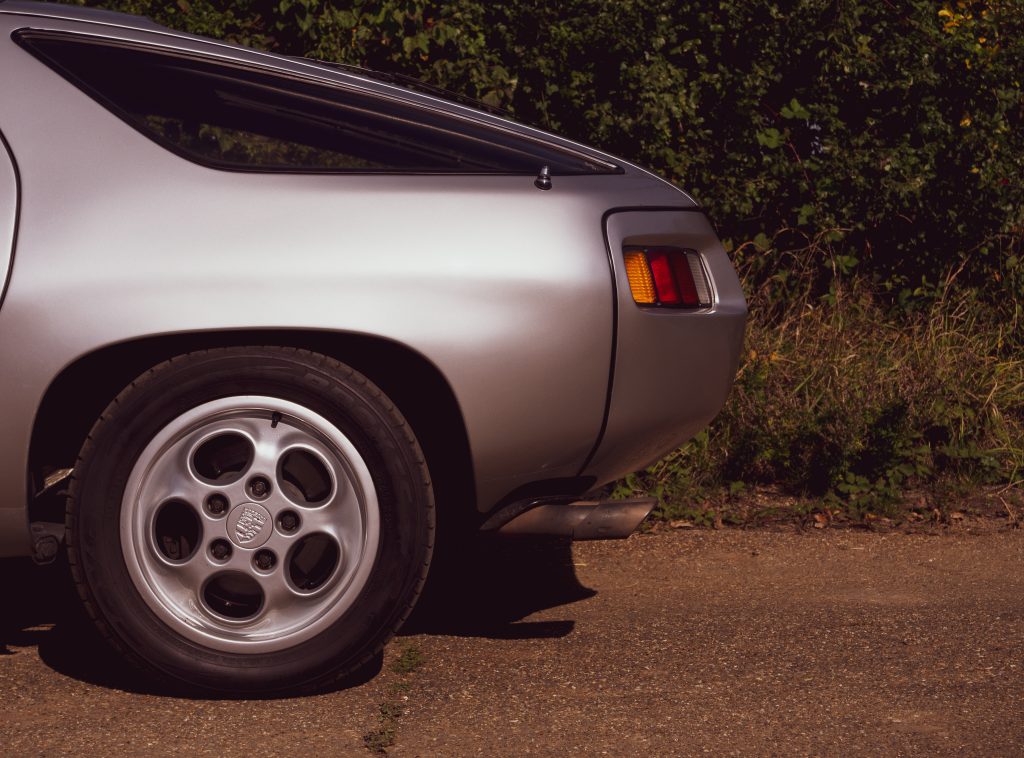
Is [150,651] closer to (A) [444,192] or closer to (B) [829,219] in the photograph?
(A) [444,192]

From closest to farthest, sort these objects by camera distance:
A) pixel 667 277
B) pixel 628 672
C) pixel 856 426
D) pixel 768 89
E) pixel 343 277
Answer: pixel 343 277, pixel 667 277, pixel 628 672, pixel 856 426, pixel 768 89

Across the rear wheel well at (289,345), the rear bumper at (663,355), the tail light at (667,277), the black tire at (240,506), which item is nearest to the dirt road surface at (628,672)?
the black tire at (240,506)

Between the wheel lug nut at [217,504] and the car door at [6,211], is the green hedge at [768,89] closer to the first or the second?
the car door at [6,211]

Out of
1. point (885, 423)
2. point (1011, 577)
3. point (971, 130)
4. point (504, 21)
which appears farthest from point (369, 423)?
point (971, 130)

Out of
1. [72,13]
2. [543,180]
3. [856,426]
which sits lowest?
[856,426]

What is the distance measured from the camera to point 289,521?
3037 millimetres

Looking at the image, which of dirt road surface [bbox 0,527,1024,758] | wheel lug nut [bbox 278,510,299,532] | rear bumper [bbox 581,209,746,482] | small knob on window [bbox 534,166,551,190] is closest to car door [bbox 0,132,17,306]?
wheel lug nut [bbox 278,510,299,532]

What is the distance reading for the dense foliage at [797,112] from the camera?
6312 millimetres

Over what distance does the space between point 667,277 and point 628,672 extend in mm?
997

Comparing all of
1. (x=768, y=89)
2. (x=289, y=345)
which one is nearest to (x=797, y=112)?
(x=768, y=89)

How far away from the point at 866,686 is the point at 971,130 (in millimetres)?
4010

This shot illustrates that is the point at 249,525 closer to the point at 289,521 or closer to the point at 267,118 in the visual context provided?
the point at 289,521

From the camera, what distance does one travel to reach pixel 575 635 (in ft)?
11.8

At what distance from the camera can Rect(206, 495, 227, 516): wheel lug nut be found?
9.92 ft
